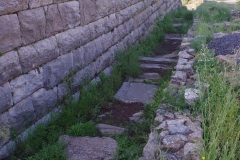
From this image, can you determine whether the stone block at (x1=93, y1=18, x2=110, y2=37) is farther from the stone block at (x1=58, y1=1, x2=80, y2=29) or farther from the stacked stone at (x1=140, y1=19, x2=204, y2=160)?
the stacked stone at (x1=140, y1=19, x2=204, y2=160)

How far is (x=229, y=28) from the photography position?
818 cm

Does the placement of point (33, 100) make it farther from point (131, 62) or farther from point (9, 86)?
point (131, 62)

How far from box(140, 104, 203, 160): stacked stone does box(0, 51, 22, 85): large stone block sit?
5.27 ft

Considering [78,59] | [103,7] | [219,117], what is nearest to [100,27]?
[103,7]

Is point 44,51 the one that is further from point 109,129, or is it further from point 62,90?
point 109,129

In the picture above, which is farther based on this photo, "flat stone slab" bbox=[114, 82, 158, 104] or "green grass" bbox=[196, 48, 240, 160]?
"flat stone slab" bbox=[114, 82, 158, 104]

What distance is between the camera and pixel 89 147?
12.0ft

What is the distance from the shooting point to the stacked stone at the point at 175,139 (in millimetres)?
3035

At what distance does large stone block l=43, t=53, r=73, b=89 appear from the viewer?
4.07 metres

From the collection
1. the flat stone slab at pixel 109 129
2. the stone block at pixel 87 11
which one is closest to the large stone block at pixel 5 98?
the flat stone slab at pixel 109 129

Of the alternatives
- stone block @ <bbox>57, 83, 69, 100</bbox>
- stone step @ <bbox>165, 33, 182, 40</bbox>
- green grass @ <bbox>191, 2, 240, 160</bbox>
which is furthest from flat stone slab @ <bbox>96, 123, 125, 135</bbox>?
stone step @ <bbox>165, 33, 182, 40</bbox>

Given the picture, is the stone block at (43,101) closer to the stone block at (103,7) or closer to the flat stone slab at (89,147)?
the flat stone slab at (89,147)

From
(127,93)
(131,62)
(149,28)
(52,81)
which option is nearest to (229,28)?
(149,28)

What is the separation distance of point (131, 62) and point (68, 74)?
6.19ft
